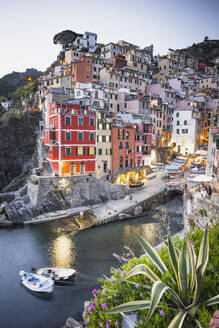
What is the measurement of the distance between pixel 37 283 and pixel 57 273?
1.82 m

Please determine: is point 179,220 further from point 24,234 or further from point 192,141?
point 192,141

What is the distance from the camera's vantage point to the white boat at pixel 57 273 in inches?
693

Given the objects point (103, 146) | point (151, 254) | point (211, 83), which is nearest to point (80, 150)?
point (103, 146)

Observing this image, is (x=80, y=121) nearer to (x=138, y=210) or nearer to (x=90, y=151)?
(x=90, y=151)

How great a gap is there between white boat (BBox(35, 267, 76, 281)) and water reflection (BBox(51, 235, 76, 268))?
142cm

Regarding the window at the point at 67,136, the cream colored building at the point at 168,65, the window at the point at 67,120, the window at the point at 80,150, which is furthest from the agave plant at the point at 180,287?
the cream colored building at the point at 168,65

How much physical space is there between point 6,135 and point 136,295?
50086mm

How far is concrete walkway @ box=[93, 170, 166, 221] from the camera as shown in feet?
97.6

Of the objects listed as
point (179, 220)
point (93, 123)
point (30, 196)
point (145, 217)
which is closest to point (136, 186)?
point (145, 217)

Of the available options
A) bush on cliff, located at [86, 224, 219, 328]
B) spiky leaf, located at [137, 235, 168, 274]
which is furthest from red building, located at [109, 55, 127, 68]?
bush on cliff, located at [86, 224, 219, 328]

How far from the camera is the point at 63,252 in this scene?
2191 cm

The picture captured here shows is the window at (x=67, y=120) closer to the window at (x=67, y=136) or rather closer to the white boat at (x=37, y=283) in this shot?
the window at (x=67, y=136)

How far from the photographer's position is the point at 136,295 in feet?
17.8

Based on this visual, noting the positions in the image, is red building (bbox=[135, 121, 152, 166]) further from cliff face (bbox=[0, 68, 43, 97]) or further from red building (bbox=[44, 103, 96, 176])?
cliff face (bbox=[0, 68, 43, 97])
